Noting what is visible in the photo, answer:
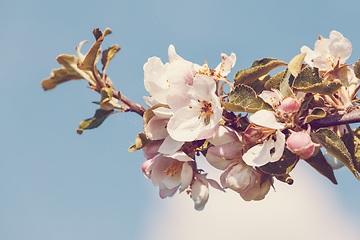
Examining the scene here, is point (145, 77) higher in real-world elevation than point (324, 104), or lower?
higher

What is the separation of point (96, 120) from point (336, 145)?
90 centimetres

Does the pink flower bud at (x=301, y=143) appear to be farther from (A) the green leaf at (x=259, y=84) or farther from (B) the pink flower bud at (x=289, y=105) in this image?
(A) the green leaf at (x=259, y=84)

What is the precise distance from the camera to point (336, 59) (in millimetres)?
1226

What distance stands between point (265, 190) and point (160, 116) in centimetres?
45

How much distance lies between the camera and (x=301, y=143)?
3.04ft

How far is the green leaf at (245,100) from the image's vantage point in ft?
3.40

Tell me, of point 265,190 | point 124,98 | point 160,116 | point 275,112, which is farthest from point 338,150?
point 124,98

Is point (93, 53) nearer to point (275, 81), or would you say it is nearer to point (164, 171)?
point (164, 171)

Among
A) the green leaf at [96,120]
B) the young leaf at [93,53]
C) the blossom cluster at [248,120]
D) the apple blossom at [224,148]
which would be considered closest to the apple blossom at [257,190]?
the blossom cluster at [248,120]

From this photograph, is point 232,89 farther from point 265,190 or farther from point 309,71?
point 265,190

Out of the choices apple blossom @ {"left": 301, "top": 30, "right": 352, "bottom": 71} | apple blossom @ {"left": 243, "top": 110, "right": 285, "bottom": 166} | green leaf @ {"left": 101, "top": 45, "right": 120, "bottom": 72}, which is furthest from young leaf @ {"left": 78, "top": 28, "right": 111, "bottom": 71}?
apple blossom @ {"left": 301, "top": 30, "right": 352, "bottom": 71}

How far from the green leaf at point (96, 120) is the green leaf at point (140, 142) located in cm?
27

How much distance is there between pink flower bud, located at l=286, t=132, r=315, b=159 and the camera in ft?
3.04

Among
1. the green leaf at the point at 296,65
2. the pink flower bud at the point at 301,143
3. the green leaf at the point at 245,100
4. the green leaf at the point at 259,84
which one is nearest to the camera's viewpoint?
the pink flower bud at the point at 301,143
